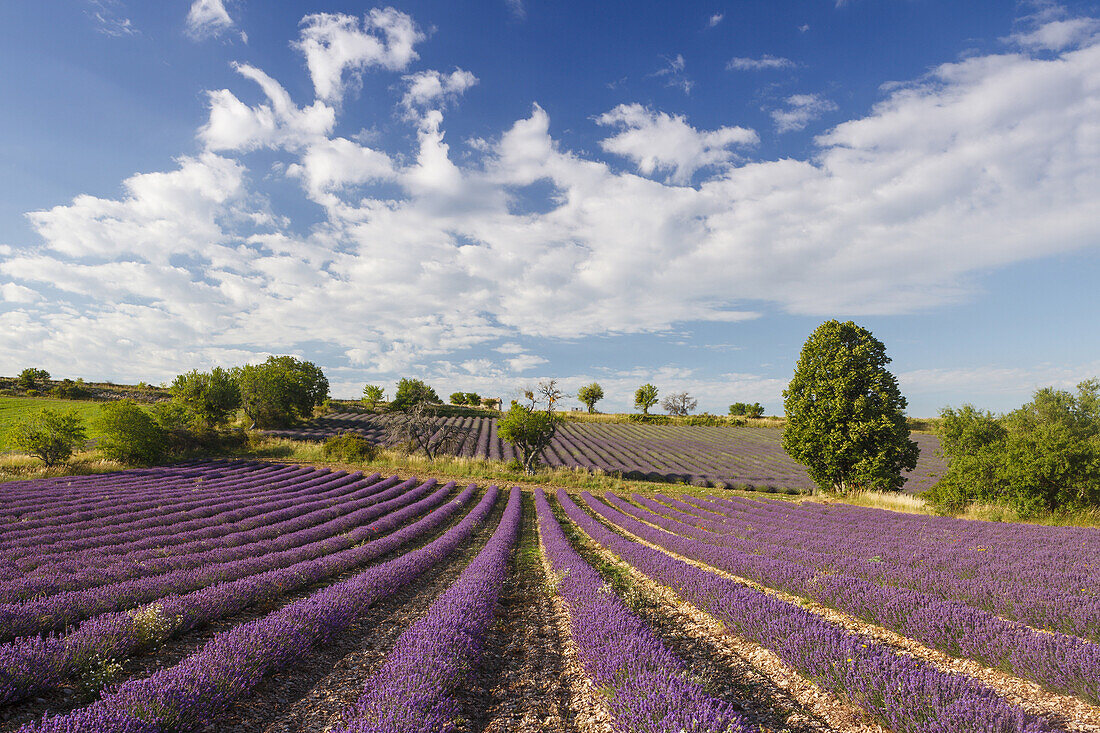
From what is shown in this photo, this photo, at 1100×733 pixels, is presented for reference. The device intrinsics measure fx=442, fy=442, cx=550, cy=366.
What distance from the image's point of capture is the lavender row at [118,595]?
5191 mm

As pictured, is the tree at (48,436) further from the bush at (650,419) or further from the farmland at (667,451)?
the bush at (650,419)

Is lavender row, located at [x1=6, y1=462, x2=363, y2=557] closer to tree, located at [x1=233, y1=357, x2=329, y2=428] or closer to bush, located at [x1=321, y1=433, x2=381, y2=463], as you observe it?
bush, located at [x1=321, y1=433, x2=381, y2=463]

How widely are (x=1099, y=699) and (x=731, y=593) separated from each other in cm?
327

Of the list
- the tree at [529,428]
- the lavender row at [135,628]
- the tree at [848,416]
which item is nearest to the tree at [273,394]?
the tree at [529,428]

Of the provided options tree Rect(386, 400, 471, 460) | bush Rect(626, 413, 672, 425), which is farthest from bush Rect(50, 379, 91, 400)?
bush Rect(626, 413, 672, 425)

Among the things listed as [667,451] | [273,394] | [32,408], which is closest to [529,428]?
[667,451]

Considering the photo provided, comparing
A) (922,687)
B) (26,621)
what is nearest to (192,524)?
(26,621)

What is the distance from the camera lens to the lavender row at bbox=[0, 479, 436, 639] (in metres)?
5.19

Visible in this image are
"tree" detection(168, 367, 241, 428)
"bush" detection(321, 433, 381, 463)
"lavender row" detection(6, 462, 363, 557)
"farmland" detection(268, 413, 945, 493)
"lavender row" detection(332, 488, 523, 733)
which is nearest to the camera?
"lavender row" detection(332, 488, 523, 733)

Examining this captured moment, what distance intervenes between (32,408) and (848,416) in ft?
223

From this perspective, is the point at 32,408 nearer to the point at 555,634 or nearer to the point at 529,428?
the point at 529,428

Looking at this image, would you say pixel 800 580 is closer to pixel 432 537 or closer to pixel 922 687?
pixel 922 687

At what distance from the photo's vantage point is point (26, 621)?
16.9 feet

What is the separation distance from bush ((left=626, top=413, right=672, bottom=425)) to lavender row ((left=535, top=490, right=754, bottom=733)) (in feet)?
206
